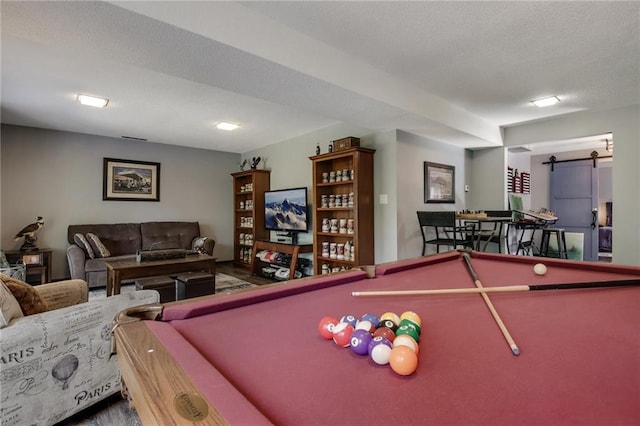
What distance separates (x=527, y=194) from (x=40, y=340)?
7113mm

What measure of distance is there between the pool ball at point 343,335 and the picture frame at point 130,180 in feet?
18.7

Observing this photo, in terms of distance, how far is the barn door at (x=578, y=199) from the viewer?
599 centimetres

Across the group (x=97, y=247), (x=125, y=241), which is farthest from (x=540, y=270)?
(x=125, y=241)

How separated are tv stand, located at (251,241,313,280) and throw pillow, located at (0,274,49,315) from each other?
115 inches

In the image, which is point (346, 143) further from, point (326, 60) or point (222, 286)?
point (222, 286)

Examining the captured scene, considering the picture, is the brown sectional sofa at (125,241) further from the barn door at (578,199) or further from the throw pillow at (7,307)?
the barn door at (578,199)

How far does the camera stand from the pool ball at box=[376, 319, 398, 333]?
0.91 m

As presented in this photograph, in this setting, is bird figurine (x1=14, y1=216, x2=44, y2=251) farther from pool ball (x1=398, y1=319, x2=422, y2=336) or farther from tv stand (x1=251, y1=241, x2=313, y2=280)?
pool ball (x1=398, y1=319, x2=422, y2=336)

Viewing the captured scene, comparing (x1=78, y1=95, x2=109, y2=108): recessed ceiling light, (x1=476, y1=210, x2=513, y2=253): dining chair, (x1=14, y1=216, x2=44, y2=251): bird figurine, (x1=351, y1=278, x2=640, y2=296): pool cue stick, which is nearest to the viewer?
(x1=351, y1=278, x2=640, y2=296): pool cue stick

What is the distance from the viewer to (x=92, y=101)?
138 inches

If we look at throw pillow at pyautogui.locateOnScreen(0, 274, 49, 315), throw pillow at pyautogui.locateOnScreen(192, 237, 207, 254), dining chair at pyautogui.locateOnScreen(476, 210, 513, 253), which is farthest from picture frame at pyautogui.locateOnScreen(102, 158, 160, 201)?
dining chair at pyautogui.locateOnScreen(476, 210, 513, 253)

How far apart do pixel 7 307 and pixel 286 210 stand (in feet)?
12.4

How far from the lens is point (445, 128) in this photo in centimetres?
379

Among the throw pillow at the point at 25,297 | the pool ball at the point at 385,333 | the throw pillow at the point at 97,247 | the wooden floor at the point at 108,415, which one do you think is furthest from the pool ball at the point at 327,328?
the throw pillow at the point at 97,247
